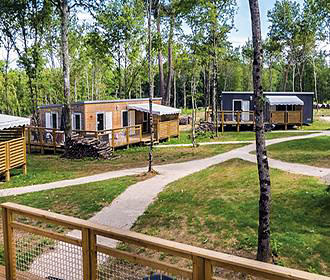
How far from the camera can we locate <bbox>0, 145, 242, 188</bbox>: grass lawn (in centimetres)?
1326

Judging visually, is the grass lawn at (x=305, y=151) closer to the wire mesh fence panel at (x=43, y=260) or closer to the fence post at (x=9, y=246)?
the wire mesh fence panel at (x=43, y=260)

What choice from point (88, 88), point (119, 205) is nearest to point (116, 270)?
point (119, 205)

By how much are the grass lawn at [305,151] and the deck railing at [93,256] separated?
8747mm

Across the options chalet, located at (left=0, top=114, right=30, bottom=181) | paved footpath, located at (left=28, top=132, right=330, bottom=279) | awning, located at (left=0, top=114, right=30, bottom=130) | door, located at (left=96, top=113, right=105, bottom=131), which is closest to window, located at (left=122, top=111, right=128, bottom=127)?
door, located at (left=96, top=113, right=105, bottom=131)

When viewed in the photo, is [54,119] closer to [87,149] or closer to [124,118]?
[124,118]

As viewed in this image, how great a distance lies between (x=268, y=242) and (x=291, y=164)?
7698mm

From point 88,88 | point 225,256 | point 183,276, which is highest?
point 88,88

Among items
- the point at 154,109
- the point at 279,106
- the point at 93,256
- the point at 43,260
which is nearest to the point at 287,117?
the point at 279,106

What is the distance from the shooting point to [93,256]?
3.44 meters

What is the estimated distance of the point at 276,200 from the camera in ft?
28.1

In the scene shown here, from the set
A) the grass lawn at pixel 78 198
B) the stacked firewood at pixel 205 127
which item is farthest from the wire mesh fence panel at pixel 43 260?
the stacked firewood at pixel 205 127

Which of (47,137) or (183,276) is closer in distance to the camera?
(183,276)

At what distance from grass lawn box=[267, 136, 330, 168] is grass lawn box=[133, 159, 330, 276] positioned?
2.57 metres

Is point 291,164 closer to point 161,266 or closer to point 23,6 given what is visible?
point 161,266
